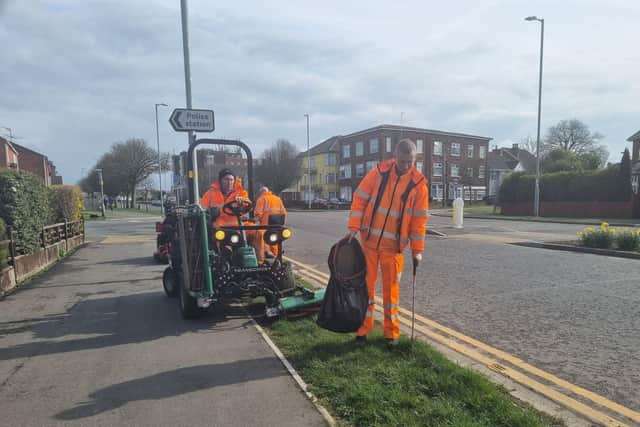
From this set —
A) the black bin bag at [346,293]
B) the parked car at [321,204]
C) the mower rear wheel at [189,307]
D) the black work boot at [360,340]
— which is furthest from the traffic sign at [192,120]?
the parked car at [321,204]

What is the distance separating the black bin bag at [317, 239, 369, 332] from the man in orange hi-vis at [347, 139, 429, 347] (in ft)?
0.37

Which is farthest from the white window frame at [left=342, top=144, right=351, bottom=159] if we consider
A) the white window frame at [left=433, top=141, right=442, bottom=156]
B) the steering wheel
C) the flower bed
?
the steering wheel

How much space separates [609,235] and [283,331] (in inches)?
412

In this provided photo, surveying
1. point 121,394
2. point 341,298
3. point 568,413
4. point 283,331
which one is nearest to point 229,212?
point 283,331

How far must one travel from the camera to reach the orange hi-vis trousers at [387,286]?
12.6 feet

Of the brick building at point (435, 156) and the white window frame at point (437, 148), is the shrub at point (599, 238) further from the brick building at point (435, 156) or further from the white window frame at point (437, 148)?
the white window frame at point (437, 148)

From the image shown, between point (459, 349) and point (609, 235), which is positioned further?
point (609, 235)

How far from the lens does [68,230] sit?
12352 mm

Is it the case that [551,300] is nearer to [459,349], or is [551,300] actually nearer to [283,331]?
[459,349]

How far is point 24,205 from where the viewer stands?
25.6ft

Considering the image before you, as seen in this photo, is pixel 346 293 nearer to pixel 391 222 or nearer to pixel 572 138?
pixel 391 222

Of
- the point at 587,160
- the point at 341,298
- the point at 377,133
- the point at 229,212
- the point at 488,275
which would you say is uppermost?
the point at 377,133

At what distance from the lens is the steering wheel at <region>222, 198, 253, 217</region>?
5625mm

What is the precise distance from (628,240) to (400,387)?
10.4 m
